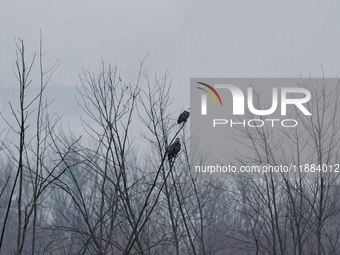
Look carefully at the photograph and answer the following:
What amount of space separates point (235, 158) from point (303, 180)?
1.20 metres

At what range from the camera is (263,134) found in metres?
6.48

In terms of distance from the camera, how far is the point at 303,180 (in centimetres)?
629

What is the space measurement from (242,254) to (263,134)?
467 inches

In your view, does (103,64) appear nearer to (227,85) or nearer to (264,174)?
(264,174)

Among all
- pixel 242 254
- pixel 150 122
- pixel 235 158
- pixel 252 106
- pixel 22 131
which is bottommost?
pixel 242 254

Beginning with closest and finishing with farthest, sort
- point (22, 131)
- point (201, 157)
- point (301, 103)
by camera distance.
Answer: point (22, 131) < point (301, 103) < point (201, 157)

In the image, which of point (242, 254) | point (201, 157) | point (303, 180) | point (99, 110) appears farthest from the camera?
point (242, 254)

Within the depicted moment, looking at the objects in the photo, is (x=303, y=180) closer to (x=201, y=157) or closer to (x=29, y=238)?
(x=201, y=157)

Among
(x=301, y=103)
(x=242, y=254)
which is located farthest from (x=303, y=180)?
(x=242, y=254)

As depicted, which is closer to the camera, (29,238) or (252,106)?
(252,106)

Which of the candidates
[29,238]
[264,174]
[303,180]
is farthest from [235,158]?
[29,238]

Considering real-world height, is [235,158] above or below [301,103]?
below

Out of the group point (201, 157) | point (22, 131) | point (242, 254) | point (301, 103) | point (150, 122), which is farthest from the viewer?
point (242, 254)

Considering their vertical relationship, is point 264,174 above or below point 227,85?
below
